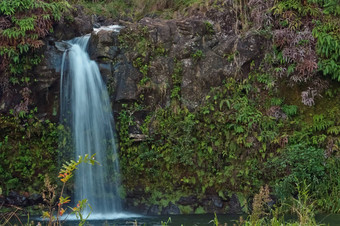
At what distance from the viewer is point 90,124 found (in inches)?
395

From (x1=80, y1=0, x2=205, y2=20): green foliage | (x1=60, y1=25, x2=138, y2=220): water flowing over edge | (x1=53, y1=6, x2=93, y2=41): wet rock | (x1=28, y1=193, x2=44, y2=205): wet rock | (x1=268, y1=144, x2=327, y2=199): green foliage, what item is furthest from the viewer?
(x1=80, y1=0, x2=205, y2=20): green foliage

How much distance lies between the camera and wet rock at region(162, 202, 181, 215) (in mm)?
9320

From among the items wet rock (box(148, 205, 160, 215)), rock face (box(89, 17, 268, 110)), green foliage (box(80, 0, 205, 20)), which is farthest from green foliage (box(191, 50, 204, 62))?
wet rock (box(148, 205, 160, 215))

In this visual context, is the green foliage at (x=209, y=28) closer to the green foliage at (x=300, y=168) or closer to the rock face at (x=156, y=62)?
the rock face at (x=156, y=62)

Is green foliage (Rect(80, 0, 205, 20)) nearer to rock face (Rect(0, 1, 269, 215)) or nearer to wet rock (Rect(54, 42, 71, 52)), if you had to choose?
rock face (Rect(0, 1, 269, 215))

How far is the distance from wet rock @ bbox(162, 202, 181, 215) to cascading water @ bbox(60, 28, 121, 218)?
111 cm

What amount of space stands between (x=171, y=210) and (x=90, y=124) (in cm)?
291

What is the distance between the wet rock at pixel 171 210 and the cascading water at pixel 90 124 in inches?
43.5

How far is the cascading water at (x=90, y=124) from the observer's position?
9.62 metres

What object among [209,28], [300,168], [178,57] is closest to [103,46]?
[178,57]

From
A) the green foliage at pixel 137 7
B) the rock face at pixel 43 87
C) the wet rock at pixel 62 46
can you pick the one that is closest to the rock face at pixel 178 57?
the wet rock at pixel 62 46

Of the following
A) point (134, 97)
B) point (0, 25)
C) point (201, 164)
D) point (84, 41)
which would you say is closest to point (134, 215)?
point (201, 164)

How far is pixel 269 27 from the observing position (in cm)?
1068

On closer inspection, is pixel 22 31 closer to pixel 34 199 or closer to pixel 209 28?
pixel 34 199
